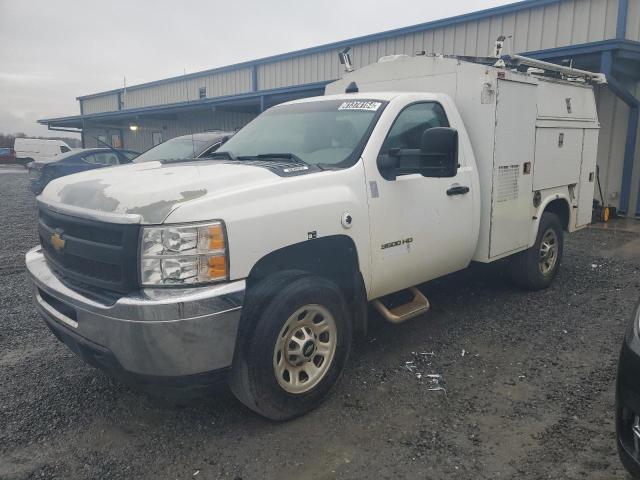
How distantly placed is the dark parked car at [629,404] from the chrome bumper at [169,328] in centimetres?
185

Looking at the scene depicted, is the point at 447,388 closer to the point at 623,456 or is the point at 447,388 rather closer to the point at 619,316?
the point at 623,456

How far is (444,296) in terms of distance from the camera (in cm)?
575

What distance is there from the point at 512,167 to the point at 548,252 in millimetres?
1520

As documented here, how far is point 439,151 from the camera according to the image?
11.6 ft

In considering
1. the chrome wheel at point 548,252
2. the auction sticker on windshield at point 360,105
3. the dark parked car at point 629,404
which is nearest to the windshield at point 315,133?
the auction sticker on windshield at point 360,105

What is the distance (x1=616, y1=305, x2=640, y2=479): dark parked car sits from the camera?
2215 mm

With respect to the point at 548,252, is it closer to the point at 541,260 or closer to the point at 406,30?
the point at 541,260

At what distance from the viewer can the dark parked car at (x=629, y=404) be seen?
87.2 inches

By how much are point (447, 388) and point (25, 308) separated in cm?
424

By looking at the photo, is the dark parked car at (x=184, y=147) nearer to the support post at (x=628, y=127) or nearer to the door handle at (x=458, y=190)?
the door handle at (x=458, y=190)

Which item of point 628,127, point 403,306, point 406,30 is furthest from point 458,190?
point 406,30

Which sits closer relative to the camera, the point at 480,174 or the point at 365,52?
the point at 480,174

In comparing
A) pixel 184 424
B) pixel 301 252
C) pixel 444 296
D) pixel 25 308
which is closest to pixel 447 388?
pixel 301 252

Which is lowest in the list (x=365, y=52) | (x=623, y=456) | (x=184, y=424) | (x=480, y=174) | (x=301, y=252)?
(x=184, y=424)
